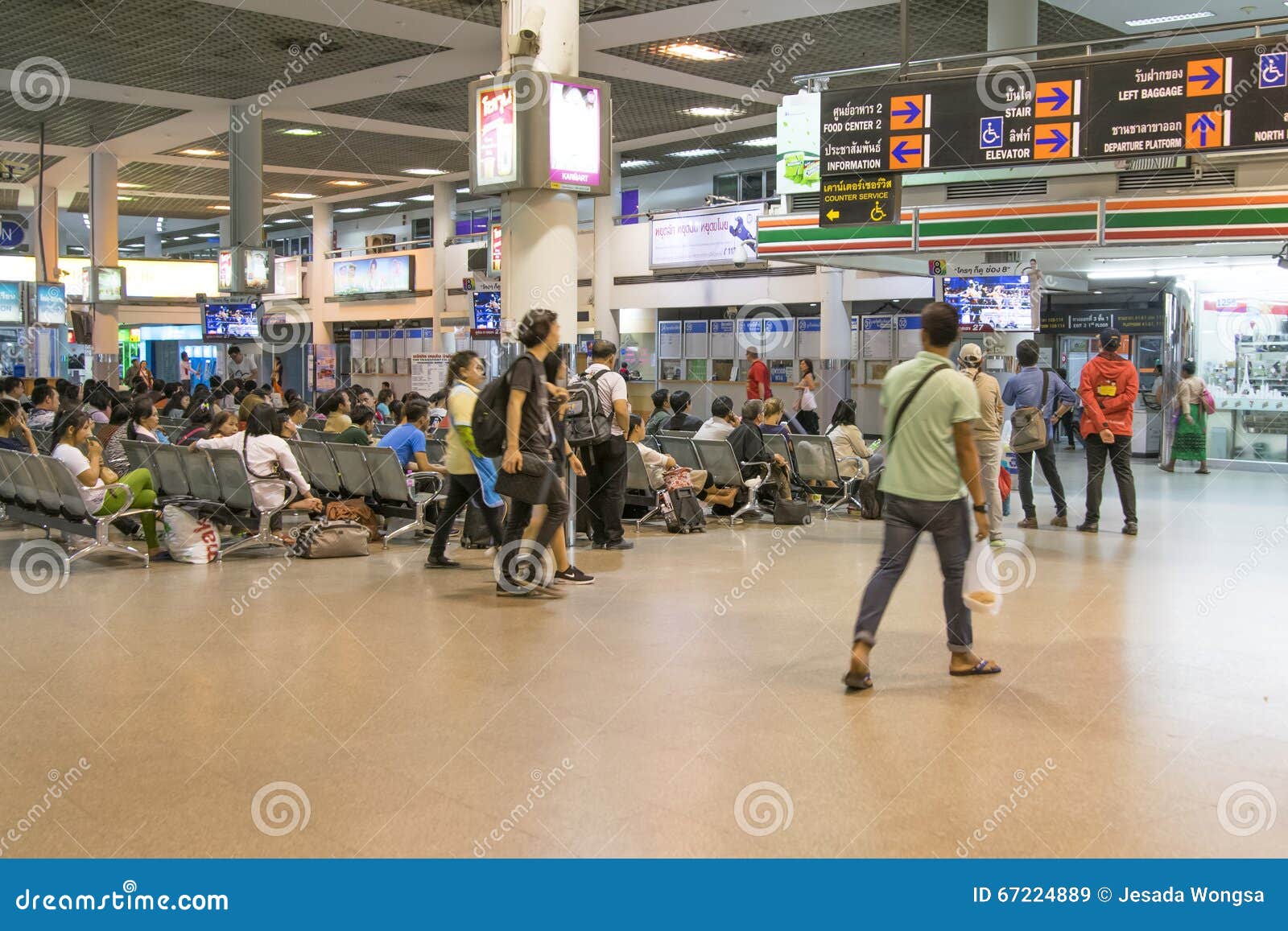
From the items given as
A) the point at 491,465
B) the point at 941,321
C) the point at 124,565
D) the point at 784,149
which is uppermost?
the point at 784,149

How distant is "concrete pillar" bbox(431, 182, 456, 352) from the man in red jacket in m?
17.6

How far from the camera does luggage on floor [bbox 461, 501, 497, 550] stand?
9.01 meters

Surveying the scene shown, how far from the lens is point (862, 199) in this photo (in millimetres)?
10617

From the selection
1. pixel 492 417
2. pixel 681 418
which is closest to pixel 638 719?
pixel 492 417

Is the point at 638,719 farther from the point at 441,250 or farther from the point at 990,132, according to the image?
the point at 441,250

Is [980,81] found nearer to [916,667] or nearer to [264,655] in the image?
[916,667]

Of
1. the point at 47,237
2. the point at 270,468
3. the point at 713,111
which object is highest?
the point at 713,111

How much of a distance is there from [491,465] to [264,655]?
2.77 meters

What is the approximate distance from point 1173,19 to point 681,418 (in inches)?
285

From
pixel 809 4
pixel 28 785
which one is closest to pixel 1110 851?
pixel 28 785

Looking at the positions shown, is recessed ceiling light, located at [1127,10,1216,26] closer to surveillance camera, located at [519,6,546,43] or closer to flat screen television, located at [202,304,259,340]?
surveillance camera, located at [519,6,546,43]

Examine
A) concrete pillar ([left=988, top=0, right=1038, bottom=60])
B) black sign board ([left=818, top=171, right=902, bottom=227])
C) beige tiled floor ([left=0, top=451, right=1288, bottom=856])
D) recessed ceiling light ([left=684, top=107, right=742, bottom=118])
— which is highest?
recessed ceiling light ([left=684, top=107, right=742, bottom=118])

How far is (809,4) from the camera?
13070mm

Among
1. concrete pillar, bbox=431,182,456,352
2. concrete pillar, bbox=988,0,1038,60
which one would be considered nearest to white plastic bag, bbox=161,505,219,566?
concrete pillar, bbox=988,0,1038,60
